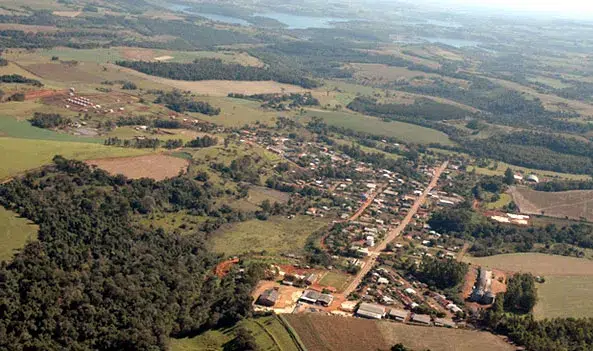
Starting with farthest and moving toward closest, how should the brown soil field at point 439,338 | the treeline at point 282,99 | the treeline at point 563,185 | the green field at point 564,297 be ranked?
the treeline at point 282,99
the treeline at point 563,185
the green field at point 564,297
the brown soil field at point 439,338

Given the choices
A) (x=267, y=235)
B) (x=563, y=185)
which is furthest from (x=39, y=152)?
(x=563, y=185)

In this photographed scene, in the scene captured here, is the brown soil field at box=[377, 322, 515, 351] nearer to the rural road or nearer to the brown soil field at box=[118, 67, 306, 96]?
the rural road

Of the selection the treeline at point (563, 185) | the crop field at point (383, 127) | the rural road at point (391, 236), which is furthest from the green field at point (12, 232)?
the crop field at point (383, 127)

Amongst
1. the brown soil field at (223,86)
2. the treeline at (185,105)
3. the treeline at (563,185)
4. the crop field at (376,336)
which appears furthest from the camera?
the brown soil field at (223,86)

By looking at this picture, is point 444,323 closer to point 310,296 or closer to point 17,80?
point 310,296

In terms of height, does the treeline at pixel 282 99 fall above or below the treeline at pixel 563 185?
above

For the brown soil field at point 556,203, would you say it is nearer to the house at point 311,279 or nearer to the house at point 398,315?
the house at point 311,279

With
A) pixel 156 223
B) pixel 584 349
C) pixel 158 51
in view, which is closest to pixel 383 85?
pixel 158 51

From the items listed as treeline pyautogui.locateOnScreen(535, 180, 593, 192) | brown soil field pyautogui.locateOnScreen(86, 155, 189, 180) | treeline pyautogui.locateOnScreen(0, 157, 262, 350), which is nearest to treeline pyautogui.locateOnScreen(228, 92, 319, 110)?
brown soil field pyautogui.locateOnScreen(86, 155, 189, 180)
